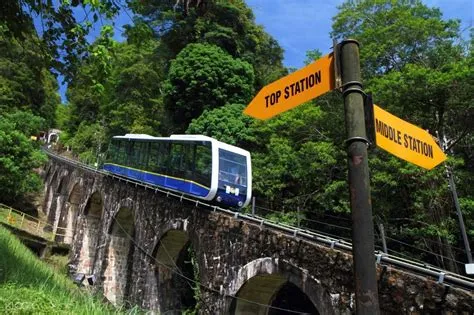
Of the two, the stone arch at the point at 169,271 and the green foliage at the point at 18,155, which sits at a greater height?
the green foliage at the point at 18,155

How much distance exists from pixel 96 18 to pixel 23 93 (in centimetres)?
3812

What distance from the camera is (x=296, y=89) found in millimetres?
2568

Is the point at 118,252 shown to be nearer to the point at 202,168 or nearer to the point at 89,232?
the point at 89,232

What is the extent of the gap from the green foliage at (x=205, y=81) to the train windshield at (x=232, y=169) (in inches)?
420

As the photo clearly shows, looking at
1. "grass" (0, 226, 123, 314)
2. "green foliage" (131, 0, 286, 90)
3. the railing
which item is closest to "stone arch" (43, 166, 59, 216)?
the railing

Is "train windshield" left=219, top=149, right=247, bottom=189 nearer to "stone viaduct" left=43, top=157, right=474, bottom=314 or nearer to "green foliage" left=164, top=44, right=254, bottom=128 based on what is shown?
"stone viaduct" left=43, top=157, right=474, bottom=314

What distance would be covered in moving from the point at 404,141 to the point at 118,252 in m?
19.5

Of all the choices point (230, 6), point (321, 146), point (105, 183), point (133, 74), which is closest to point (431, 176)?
point (321, 146)

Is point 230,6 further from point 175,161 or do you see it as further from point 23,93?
point 23,93

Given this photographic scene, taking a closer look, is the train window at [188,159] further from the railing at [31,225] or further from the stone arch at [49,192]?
the stone arch at [49,192]

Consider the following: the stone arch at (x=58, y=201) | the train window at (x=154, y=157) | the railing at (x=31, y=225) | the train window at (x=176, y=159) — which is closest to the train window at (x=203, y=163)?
the train window at (x=176, y=159)

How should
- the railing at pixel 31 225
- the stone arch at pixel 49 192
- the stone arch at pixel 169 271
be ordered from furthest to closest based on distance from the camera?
the stone arch at pixel 49 192
the railing at pixel 31 225
the stone arch at pixel 169 271

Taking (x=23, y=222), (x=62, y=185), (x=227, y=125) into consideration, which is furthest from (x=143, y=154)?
(x=62, y=185)

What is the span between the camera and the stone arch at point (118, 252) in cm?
1972
